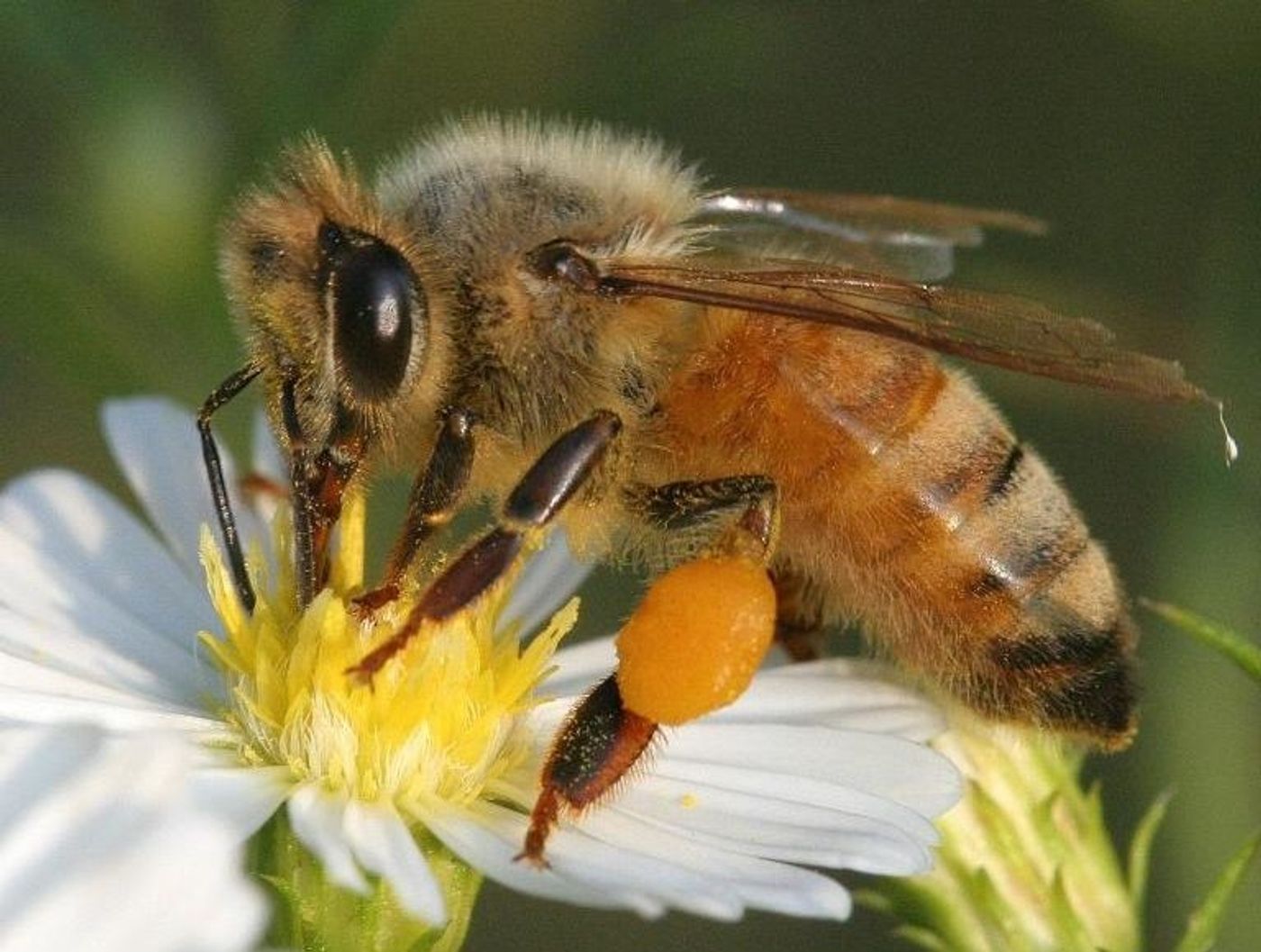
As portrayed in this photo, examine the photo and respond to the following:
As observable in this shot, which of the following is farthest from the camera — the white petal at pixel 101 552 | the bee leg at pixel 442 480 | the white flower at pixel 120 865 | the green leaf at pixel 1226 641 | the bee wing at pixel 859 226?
the bee wing at pixel 859 226

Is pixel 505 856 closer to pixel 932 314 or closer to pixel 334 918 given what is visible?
pixel 334 918

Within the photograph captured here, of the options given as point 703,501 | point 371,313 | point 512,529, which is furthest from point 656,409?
point 371,313

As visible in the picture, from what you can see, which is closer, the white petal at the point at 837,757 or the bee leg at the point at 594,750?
the bee leg at the point at 594,750

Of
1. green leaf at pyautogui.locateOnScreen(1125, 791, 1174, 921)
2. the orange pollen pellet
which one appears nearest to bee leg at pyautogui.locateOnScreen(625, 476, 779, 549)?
the orange pollen pellet

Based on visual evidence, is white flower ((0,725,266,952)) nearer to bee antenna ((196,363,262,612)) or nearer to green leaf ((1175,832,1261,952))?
bee antenna ((196,363,262,612))

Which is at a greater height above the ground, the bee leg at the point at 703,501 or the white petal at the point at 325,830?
the bee leg at the point at 703,501

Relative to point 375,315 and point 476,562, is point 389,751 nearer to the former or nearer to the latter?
point 476,562

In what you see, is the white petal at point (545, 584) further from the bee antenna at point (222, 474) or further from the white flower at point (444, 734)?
the bee antenna at point (222, 474)

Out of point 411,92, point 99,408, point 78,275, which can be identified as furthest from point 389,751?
point 411,92

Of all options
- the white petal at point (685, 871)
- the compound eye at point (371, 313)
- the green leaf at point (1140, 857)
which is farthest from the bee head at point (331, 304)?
the green leaf at point (1140, 857)
